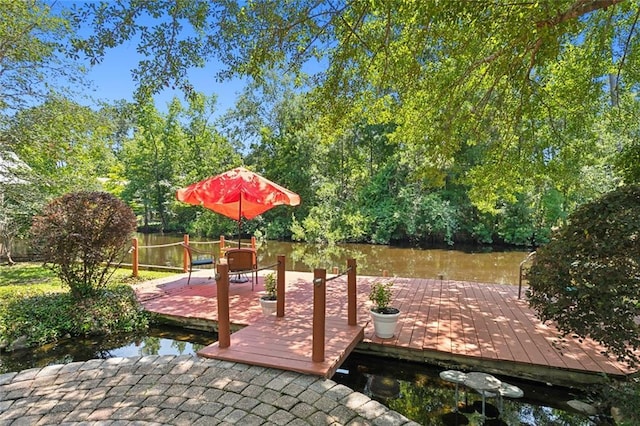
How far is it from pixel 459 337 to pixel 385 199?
14.7 m

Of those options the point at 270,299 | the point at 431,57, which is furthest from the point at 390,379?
the point at 431,57

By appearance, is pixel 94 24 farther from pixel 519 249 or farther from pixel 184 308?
pixel 519 249

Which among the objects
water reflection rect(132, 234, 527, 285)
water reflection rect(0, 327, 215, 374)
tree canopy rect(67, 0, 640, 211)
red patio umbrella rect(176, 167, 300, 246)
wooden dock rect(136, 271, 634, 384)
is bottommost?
water reflection rect(132, 234, 527, 285)

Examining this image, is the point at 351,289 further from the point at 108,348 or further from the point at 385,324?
the point at 108,348

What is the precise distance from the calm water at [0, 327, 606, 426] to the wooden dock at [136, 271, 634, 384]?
0.14m

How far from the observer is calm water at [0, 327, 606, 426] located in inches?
123

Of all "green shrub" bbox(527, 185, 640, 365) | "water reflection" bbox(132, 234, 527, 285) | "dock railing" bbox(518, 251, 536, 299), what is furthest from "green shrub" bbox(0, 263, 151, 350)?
"water reflection" bbox(132, 234, 527, 285)

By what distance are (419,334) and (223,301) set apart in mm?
2419

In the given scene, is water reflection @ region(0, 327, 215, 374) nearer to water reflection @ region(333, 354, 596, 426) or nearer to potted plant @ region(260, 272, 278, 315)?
potted plant @ region(260, 272, 278, 315)

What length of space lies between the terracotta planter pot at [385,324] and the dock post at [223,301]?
5.57ft

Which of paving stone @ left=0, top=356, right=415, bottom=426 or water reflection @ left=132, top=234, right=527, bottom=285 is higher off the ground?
paving stone @ left=0, top=356, right=415, bottom=426

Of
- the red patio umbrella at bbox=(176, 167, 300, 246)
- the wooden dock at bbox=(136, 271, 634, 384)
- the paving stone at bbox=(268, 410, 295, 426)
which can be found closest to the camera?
the paving stone at bbox=(268, 410, 295, 426)

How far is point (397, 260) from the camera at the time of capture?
14414 mm

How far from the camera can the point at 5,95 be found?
21.9 ft
